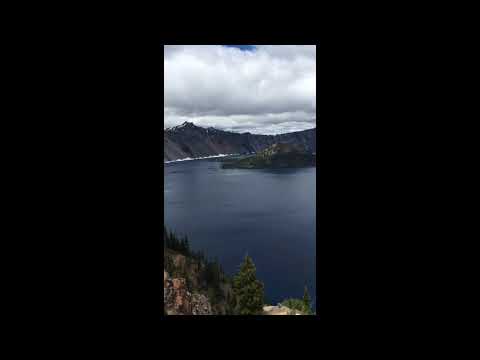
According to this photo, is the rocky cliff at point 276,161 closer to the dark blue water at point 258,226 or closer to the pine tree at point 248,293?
the dark blue water at point 258,226

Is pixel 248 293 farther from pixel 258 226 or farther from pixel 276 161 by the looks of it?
pixel 276 161

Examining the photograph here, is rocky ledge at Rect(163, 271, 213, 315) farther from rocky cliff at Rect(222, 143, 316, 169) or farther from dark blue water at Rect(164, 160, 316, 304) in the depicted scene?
rocky cliff at Rect(222, 143, 316, 169)

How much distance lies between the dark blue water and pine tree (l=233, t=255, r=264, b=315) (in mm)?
27015

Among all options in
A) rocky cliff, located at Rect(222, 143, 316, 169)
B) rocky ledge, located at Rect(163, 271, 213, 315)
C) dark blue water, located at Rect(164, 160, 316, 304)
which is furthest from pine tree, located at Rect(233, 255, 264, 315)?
rocky cliff, located at Rect(222, 143, 316, 169)

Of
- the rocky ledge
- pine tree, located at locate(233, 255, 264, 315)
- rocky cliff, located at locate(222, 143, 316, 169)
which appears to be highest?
rocky cliff, located at locate(222, 143, 316, 169)

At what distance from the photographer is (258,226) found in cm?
6750

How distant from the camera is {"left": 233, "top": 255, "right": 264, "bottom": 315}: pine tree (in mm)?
16775

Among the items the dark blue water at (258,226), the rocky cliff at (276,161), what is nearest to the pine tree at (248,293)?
the dark blue water at (258,226)
